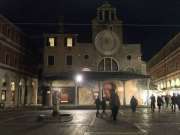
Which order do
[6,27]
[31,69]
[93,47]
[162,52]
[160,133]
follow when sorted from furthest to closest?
1. [162,52]
2. [31,69]
3. [93,47]
4. [6,27]
5. [160,133]

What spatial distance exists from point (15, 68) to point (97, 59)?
48.9 ft

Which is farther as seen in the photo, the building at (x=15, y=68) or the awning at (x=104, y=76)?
the awning at (x=104, y=76)

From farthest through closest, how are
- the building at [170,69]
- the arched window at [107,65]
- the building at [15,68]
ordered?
the building at [170,69], the arched window at [107,65], the building at [15,68]

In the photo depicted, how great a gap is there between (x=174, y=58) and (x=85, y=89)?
23500 millimetres

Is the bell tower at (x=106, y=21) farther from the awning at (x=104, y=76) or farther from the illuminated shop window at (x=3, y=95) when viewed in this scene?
the illuminated shop window at (x=3, y=95)

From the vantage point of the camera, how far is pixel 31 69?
257 feet

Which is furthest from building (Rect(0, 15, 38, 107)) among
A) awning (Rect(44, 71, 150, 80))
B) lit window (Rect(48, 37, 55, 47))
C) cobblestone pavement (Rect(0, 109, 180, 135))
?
cobblestone pavement (Rect(0, 109, 180, 135))

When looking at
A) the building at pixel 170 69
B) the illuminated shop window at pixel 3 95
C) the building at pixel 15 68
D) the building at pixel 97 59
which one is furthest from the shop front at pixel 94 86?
the illuminated shop window at pixel 3 95

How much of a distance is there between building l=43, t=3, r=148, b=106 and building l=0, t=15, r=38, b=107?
475 centimetres

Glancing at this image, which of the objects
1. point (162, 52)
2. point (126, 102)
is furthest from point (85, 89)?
point (162, 52)

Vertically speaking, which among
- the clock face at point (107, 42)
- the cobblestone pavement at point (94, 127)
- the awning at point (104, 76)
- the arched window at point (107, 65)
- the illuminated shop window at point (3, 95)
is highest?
the clock face at point (107, 42)

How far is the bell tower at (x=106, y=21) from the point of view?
69062mm

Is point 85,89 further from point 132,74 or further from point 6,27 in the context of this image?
point 6,27

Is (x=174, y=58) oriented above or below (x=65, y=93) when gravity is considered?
above
